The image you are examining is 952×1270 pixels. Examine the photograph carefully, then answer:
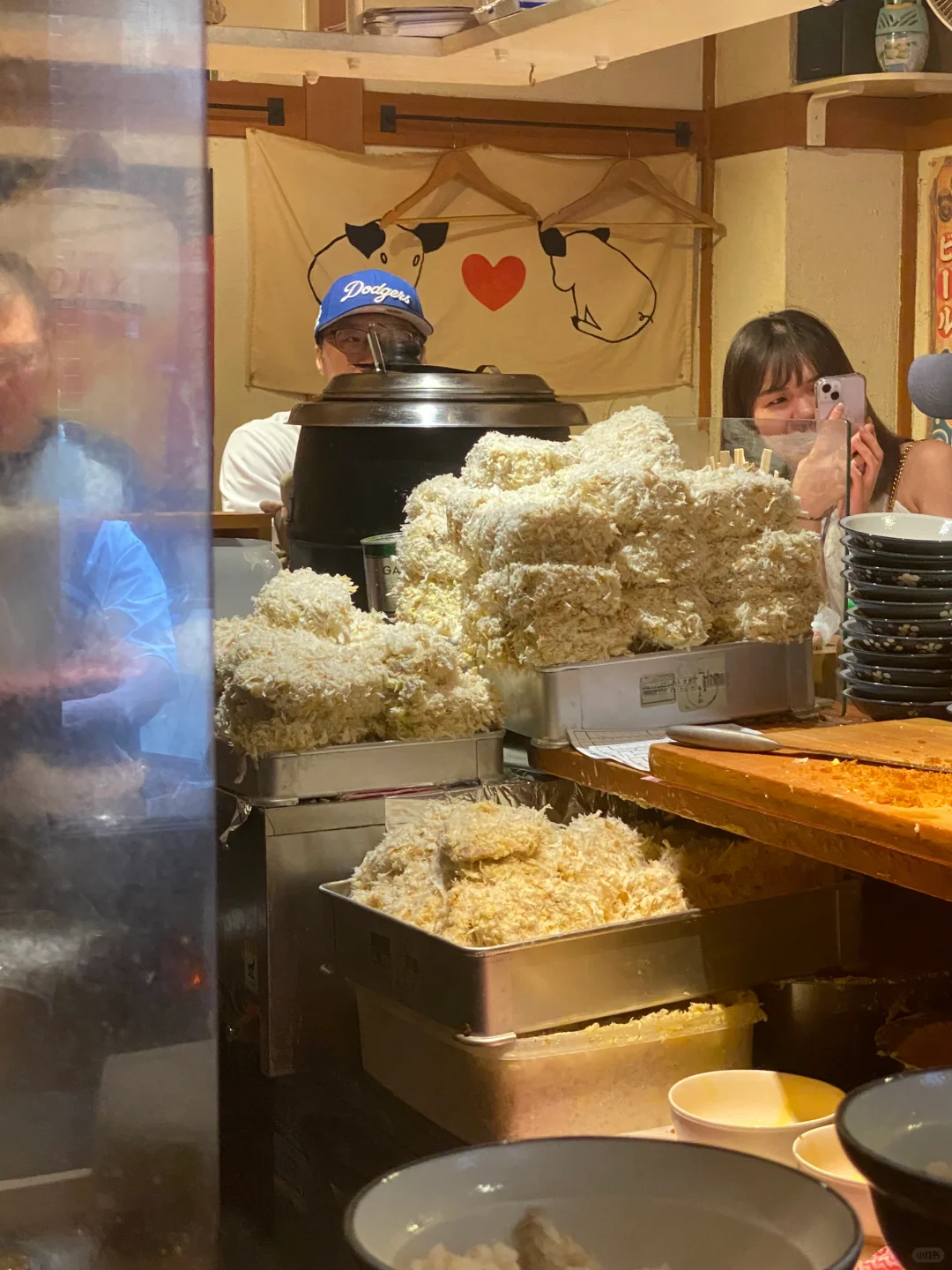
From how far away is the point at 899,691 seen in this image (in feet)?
4.71

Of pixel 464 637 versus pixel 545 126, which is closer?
pixel 464 637

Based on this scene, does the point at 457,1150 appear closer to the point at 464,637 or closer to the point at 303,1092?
the point at 303,1092

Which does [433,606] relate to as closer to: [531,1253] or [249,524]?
[531,1253]

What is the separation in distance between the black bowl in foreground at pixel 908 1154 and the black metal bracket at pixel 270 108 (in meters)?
4.32

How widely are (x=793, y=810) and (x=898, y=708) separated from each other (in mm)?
367

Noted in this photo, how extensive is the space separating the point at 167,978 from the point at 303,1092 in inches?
23.4

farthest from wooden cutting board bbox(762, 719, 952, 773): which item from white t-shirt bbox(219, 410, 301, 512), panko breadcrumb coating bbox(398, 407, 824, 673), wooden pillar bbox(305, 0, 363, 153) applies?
wooden pillar bbox(305, 0, 363, 153)

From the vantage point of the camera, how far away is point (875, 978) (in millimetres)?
1308

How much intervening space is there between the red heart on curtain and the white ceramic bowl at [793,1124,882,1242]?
13.8 ft

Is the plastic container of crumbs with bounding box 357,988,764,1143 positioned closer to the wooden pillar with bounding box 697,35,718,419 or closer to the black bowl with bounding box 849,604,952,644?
the black bowl with bounding box 849,604,952,644

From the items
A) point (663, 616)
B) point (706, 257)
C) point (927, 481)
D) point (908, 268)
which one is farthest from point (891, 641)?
point (706, 257)

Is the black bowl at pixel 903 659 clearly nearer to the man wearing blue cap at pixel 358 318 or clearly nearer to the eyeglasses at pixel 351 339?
the man wearing blue cap at pixel 358 318

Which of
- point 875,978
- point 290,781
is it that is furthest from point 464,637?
point 875,978

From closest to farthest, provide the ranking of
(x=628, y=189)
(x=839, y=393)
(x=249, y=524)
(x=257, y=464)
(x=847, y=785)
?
(x=847, y=785)
(x=839, y=393)
(x=249, y=524)
(x=257, y=464)
(x=628, y=189)
